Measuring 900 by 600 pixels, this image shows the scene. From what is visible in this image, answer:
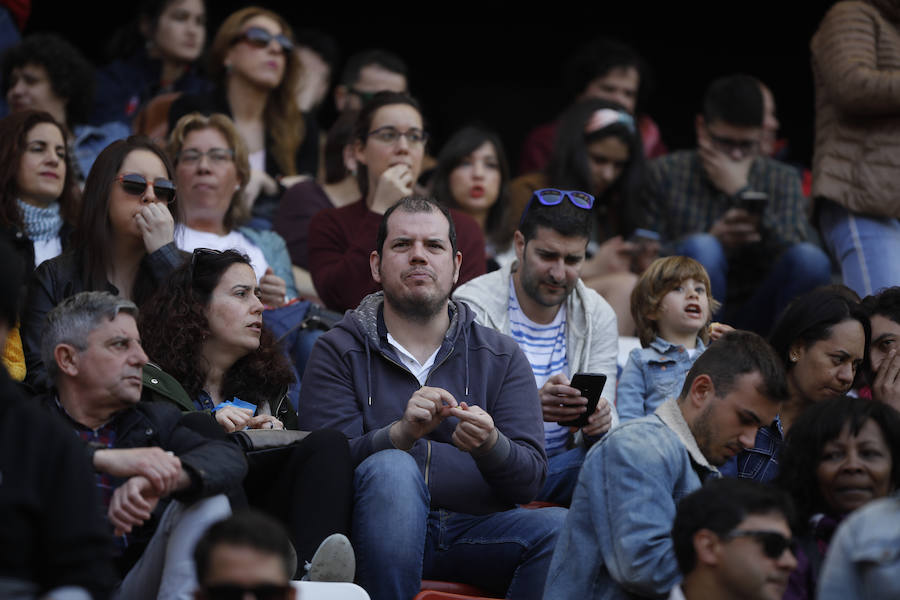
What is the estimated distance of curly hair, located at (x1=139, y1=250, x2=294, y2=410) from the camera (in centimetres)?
420

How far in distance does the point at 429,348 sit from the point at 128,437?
3.86 ft

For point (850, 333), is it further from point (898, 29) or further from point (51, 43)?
point (51, 43)

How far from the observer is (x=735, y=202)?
632 centimetres

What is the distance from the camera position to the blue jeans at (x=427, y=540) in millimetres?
3619

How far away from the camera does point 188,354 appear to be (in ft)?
13.9

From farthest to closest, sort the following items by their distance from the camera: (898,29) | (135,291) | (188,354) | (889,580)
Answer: (898,29), (135,291), (188,354), (889,580)

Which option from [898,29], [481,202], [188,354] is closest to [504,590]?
[188,354]

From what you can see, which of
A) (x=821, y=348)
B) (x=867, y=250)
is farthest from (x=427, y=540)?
(x=867, y=250)

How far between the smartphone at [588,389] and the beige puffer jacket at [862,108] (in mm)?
1920

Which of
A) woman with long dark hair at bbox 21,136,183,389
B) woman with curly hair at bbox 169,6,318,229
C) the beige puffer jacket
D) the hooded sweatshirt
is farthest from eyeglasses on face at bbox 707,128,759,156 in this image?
woman with long dark hair at bbox 21,136,183,389

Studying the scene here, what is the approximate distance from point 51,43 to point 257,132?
120 centimetres

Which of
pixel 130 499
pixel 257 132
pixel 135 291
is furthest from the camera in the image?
pixel 257 132

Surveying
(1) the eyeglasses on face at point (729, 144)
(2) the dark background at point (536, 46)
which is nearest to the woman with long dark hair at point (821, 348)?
(1) the eyeglasses on face at point (729, 144)

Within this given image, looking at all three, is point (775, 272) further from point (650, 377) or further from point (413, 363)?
point (413, 363)
